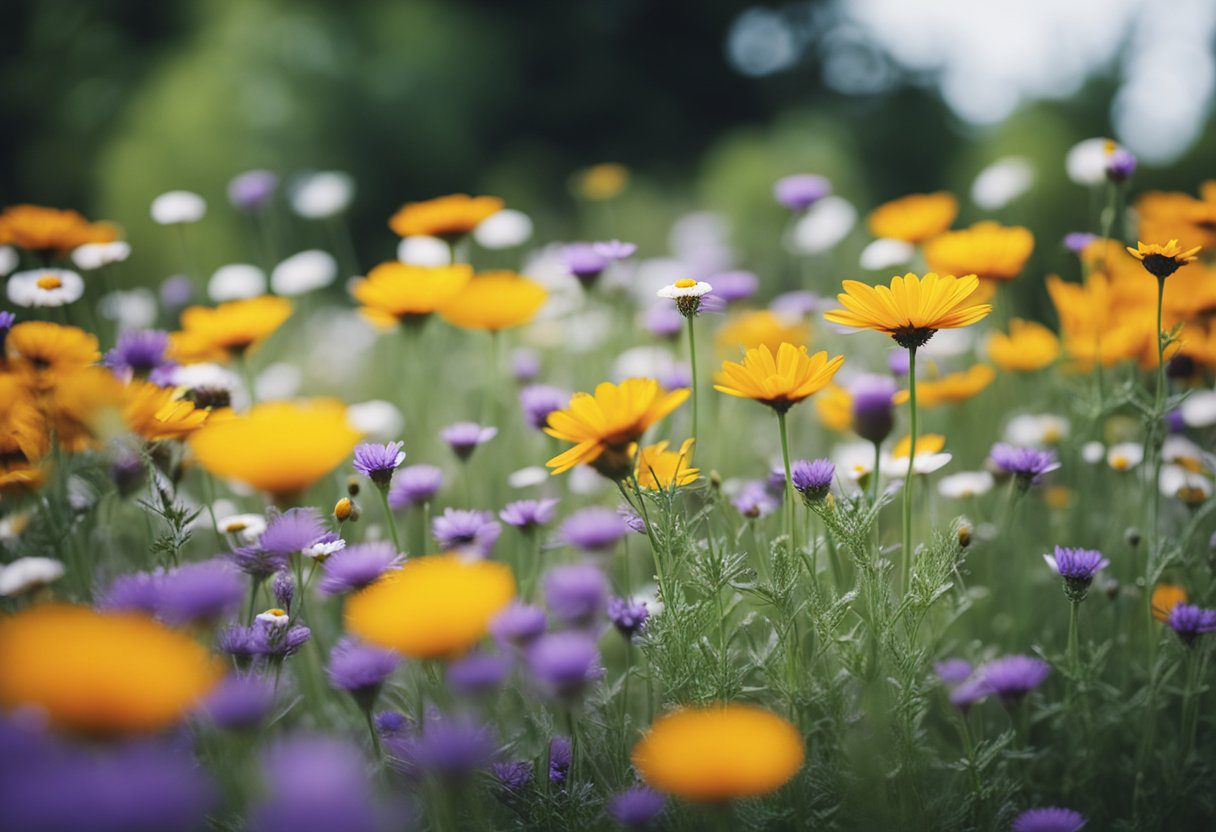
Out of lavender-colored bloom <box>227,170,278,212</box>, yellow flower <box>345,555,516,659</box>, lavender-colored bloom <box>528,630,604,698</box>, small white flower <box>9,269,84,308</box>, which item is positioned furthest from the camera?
lavender-colored bloom <box>227,170,278,212</box>

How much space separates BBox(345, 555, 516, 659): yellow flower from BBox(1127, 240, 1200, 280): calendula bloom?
804mm

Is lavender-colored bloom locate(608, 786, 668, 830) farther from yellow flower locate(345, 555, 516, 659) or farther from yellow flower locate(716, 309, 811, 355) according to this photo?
yellow flower locate(716, 309, 811, 355)

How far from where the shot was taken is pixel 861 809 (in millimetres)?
936

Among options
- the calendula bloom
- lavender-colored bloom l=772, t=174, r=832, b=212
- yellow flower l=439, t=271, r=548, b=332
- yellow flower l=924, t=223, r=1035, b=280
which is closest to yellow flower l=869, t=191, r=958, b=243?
yellow flower l=924, t=223, r=1035, b=280

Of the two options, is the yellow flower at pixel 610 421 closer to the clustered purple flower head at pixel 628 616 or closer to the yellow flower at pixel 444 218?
the clustered purple flower head at pixel 628 616

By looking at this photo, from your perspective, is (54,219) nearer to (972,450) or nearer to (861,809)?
(861,809)

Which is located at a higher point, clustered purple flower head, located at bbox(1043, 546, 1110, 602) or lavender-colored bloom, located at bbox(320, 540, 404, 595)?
lavender-colored bloom, located at bbox(320, 540, 404, 595)

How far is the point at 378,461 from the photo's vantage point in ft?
3.18

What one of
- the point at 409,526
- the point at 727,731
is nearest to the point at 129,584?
the point at 727,731

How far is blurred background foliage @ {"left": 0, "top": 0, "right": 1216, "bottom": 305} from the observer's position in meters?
4.48

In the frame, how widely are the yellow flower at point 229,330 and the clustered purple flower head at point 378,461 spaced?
0.37m

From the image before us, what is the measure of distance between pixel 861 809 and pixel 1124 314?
95 cm

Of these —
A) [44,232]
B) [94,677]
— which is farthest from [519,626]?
[44,232]

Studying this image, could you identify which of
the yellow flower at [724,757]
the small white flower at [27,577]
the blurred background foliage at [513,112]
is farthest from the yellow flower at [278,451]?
the blurred background foliage at [513,112]
